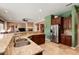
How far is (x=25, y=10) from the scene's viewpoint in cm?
145

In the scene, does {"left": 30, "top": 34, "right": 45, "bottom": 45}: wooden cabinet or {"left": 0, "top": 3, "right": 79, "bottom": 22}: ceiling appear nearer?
{"left": 0, "top": 3, "right": 79, "bottom": 22}: ceiling

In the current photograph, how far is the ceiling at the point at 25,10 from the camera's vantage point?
4.40 ft

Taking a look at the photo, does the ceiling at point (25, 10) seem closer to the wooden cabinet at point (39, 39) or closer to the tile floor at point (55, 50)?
the wooden cabinet at point (39, 39)

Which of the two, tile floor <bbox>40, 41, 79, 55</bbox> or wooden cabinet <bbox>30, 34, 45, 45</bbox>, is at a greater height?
wooden cabinet <bbox>30, 34, 45, 45</bbox>

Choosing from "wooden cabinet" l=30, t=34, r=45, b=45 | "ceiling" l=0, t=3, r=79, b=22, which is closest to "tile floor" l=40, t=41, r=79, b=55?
"wooden cabinet" l=30, t=34, r=45, b=45

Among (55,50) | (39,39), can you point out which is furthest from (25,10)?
(55,50)

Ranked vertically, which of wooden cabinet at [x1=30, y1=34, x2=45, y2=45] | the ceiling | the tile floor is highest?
the ceiling

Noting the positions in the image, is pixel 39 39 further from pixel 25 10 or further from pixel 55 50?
pixel 25 10

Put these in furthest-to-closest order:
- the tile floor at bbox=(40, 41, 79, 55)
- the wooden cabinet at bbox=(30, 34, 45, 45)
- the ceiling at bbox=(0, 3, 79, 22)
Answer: the wooden cabinet at bbox=(30, 34, 45, 45), the tile floor at bbox=(40, 41, 79, 55), the ceiling at bbox=(0, 3, 79, 22)

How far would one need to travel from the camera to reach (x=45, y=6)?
1.46 meters

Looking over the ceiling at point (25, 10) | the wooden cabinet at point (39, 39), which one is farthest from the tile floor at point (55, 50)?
the ceiling at point (25, 10)

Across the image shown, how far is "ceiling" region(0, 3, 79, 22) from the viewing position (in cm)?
134

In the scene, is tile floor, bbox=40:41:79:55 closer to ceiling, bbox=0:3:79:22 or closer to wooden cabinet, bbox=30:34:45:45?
wooden cabinet, bbox=30:34:45:45

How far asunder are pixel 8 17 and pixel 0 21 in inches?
5.4
